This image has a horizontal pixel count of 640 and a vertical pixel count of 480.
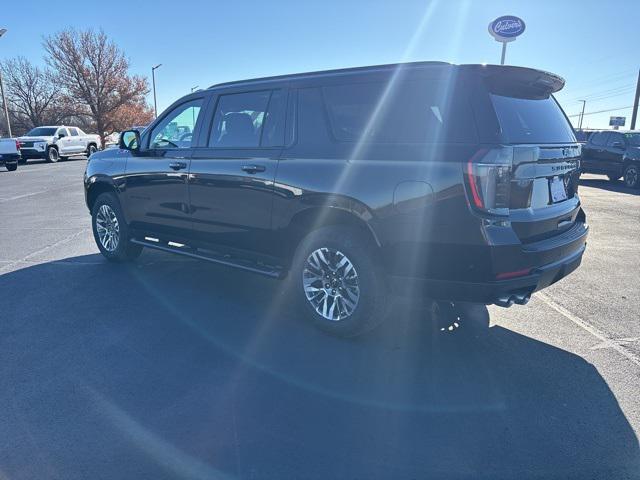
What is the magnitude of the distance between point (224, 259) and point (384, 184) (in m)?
2.06

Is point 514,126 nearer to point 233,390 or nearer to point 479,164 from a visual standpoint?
point 479,164

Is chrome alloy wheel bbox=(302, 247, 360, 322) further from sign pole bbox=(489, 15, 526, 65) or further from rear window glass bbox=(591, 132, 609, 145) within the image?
rear window glass bbox=(591, 132, 609, 145)

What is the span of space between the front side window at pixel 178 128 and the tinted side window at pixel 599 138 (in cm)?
1466

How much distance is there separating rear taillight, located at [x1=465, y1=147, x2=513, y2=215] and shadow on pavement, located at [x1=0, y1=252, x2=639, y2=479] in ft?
3.95

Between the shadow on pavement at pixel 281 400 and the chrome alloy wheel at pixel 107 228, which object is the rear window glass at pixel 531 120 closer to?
the shadow on pavement at pixel 281 400

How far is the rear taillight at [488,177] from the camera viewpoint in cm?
307

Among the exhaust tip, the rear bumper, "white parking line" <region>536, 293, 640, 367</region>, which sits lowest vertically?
"white parking line" <region>536, 293, 640, 367</region>

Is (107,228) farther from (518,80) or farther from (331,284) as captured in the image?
(518,80)

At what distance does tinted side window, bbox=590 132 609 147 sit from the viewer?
15.5 metres

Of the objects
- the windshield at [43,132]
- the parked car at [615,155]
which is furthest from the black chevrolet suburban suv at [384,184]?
the windshield at [43,132]

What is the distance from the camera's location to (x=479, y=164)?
3.07 metres

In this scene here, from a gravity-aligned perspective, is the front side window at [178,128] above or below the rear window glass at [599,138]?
above

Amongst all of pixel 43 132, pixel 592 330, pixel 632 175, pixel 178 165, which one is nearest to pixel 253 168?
pixel 178 165

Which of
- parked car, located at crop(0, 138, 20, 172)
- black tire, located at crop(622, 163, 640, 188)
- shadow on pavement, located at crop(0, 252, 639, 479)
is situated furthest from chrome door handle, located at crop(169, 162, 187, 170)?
parked car, located at crop(0, 138, 20, 172)
